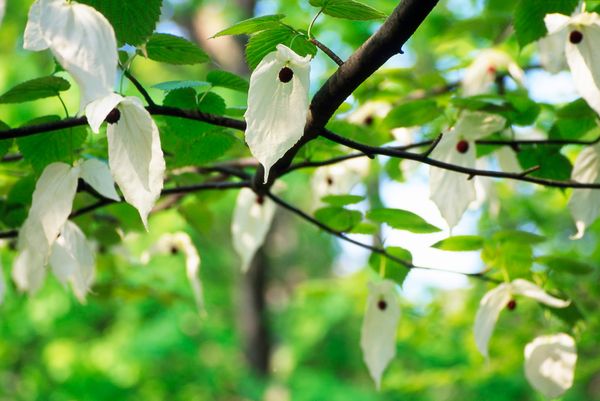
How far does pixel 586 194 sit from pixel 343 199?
29cm

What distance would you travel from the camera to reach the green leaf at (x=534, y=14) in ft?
2.40

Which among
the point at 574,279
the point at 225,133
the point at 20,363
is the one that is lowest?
the point at 20,363

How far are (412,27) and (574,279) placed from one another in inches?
45.3

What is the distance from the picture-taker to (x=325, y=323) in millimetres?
5059

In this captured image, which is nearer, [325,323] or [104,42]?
[104,42]

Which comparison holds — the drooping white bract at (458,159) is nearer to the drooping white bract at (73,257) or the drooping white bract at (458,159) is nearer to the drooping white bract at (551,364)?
the drooping white bract at (551,364)

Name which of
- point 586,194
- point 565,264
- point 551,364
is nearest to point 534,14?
Result: point 586,194

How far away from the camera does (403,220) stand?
2.71 ft

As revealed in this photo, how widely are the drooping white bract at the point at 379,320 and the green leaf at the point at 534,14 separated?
0.34m

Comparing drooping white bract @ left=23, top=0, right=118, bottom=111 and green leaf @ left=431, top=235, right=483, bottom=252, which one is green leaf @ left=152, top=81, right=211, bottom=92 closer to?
drooping white bract @ left=23, top=0, right=118, bottom=111

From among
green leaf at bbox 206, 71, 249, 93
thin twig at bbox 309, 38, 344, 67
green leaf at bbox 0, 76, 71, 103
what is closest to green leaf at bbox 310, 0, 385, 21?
thin twig at bbox 309, 38, 344, 67

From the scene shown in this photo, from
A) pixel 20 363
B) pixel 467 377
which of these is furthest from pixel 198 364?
pixel 467 377

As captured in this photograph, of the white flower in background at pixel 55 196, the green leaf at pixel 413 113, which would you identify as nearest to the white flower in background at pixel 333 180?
the green leaf at pixel 413 113

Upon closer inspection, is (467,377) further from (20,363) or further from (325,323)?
(20,363)
